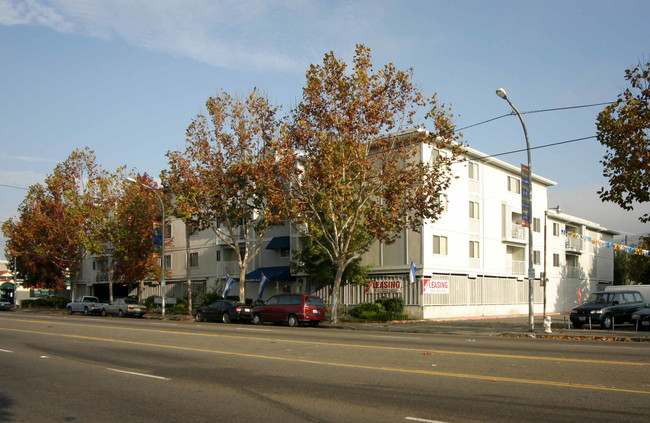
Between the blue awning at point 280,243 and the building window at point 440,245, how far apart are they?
446 inches

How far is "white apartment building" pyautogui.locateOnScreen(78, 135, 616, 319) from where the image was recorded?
128 feet

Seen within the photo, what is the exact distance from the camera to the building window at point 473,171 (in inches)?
1699

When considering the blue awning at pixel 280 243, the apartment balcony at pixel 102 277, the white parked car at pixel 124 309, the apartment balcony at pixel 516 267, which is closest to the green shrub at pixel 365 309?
the blue awning at pixel 280 243

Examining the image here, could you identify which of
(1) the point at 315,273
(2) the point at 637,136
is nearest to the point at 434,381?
(2) the point at 637,136

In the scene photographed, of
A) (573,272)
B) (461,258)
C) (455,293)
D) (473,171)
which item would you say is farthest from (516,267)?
(573,272)

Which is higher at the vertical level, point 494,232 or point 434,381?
point 494,232

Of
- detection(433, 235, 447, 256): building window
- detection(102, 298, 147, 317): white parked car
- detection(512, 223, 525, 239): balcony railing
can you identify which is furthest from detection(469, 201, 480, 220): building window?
detection(102, 298, 147, 317): white parked car

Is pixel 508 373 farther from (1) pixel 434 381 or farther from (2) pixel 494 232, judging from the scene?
(2) pixel 494 232

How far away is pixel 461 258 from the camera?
41781 mm

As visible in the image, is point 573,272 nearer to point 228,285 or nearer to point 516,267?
point 516,267

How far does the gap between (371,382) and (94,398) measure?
15.1ft

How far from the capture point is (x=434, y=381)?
34.1ft

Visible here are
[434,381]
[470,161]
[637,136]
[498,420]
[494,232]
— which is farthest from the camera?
[494,232]

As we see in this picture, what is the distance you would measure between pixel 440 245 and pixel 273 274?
12.7 m
